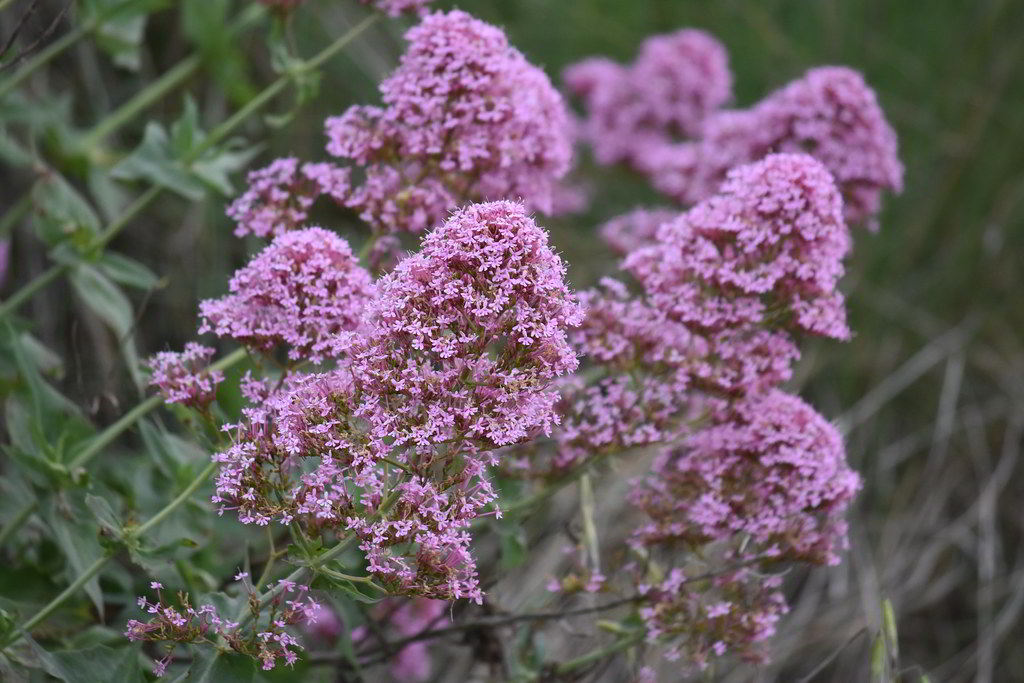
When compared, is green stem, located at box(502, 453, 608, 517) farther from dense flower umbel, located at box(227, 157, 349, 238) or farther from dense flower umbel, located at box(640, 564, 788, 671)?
dense flower umbel, located at box(227, 157, 349, 238)

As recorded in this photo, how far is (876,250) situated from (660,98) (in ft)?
4.29

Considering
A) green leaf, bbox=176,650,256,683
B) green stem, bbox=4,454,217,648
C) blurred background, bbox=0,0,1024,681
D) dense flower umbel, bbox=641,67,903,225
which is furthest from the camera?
blurred background, bbox=0,0,1024,681

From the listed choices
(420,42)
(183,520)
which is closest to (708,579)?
(183,520)

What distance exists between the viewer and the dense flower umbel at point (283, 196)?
2123 mm

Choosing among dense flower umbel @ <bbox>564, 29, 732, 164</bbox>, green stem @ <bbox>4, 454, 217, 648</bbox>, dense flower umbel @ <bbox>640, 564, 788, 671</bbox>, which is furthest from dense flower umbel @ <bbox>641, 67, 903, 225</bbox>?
green stem @ <bbox>4, 454, 217, 648</bbox>

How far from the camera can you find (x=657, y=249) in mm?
2238

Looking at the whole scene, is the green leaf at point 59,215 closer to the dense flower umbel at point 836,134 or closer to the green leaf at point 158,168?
the green leaf at point 158,168

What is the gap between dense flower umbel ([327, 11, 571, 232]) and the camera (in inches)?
84.9

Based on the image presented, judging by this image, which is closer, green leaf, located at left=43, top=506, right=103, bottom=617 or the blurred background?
green leaf, located at left=43, top=506, right=103, bottom=617

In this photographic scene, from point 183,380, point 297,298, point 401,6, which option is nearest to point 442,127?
point 401,6

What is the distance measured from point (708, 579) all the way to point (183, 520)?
1.01 m

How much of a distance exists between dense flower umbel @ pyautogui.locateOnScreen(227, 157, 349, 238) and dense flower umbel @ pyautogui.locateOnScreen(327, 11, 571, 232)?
5 centimetres

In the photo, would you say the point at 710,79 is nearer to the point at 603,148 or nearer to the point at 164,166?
the point at 603,148

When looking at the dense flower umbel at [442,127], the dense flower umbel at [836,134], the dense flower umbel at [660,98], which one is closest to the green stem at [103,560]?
the dense flower umbel at [442,127]
